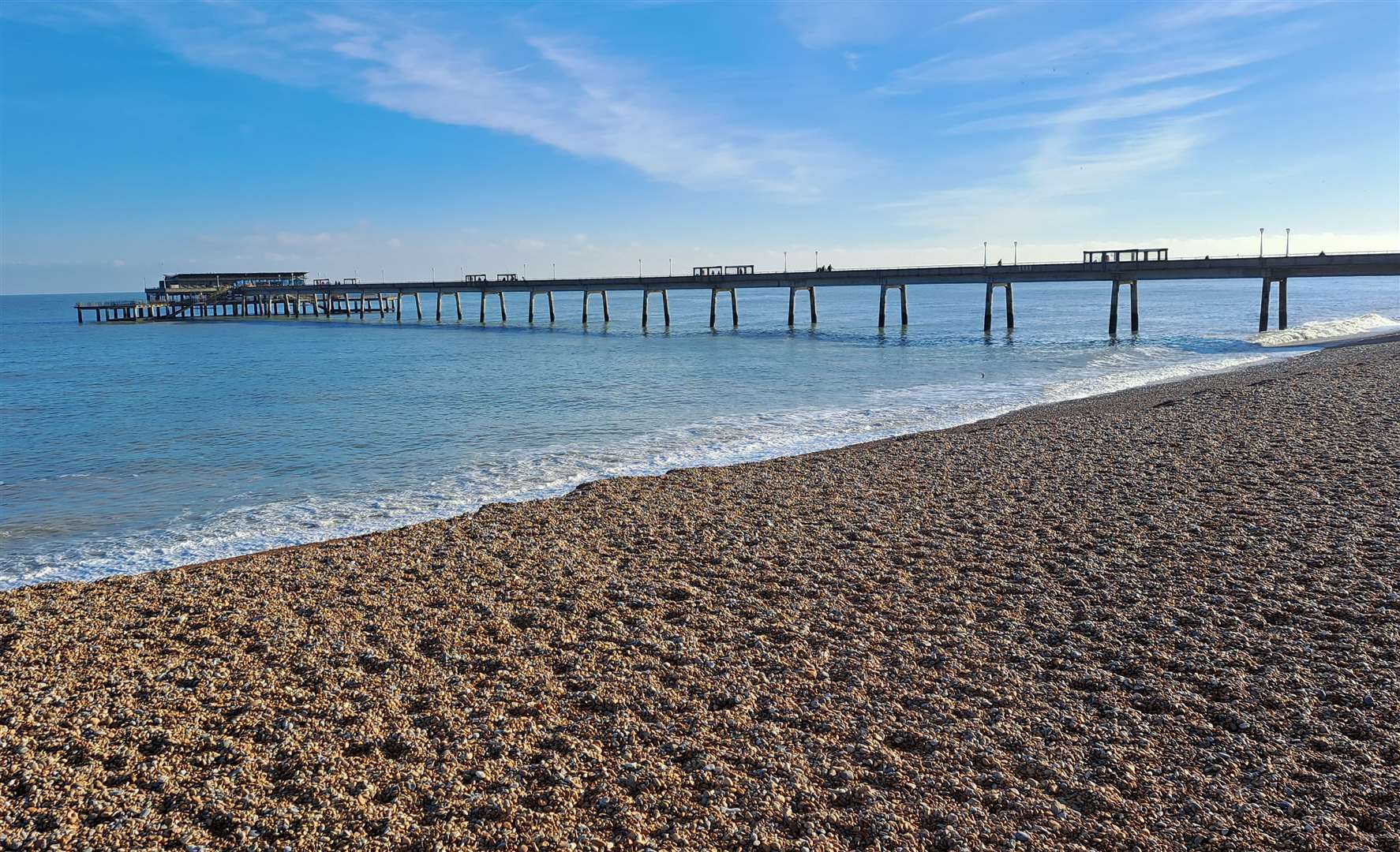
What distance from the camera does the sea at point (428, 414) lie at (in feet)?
40.3

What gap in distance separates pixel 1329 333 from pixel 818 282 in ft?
96.3

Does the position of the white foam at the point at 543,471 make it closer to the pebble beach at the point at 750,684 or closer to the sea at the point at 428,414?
the sea at the point at 428,414

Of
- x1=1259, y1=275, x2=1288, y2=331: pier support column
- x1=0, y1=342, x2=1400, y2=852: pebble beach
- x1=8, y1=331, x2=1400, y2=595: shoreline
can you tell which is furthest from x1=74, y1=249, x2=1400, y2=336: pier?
x1=0, y1=342, x2=1400, y2=852: pebble beach

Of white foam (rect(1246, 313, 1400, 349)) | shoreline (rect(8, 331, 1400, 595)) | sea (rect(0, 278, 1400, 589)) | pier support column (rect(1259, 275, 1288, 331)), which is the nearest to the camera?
shoreline (rect(8, 331, 1400, 595))

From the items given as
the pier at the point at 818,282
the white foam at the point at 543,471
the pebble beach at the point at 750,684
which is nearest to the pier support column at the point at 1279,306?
the pier at the point at 818,282

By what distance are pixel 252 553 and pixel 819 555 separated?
21.3 ft

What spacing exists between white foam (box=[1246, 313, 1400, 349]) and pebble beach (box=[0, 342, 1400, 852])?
1406 inches

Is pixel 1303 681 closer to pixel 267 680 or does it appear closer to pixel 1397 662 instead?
pixel 1397 662

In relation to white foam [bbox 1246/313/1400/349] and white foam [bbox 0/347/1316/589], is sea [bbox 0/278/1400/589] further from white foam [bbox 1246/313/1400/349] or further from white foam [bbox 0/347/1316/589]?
white foam [bbox 1246/313/1400/349]

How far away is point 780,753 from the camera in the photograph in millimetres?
4961

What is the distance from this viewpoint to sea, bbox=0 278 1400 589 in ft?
40.3

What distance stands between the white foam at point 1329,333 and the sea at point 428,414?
317 mm

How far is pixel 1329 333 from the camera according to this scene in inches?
1721

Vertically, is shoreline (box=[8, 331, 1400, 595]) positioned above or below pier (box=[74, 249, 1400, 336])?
below
